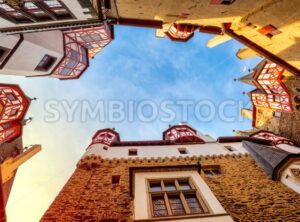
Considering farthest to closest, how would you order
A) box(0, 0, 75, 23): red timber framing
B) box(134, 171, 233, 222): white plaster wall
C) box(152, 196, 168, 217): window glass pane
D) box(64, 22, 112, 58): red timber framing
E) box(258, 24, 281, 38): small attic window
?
box(64, 22, 112, 58): red timber framing, box(258, 24, 281, 38): small attic window, box(0, 0, 75, 23): red timber framing, box(152, 196, 168, 217): window glass pane, box(134, 171, 233, 222): white plaster wall

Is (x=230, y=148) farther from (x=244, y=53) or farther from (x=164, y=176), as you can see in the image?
(x=164, y=176)

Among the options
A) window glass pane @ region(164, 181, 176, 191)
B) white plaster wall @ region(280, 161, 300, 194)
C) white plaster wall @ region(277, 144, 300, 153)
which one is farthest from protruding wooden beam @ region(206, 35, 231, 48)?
window glass pane @ region(164, 181, 176, 191)

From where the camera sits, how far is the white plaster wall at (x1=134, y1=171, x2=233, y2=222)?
632cm

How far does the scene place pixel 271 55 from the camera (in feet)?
36.9

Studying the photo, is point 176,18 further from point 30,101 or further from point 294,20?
point 30,101

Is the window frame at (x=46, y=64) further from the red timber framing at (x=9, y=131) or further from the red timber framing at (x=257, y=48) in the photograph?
the red timber framing at (x=257, y=48)

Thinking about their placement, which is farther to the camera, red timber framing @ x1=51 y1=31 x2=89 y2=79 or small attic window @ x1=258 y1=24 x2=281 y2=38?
red timber framing @ x1=51 y1=31 x2=89 y2=79

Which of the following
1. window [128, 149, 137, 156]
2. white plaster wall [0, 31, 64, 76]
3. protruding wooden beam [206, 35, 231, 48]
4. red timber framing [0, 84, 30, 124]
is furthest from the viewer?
red timber framing [0, 84, 30, 124]

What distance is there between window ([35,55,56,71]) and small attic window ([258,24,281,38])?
13741mm

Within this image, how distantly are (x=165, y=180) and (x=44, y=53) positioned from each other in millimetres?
11724

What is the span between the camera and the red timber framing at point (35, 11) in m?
8.34

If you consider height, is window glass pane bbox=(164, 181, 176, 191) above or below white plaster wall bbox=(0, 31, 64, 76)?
below

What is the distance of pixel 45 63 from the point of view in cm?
1566

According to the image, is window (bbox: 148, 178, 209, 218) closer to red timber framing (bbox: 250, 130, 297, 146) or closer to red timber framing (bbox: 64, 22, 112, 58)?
red timber framing (bbox: 250, 130, 297, 146)
